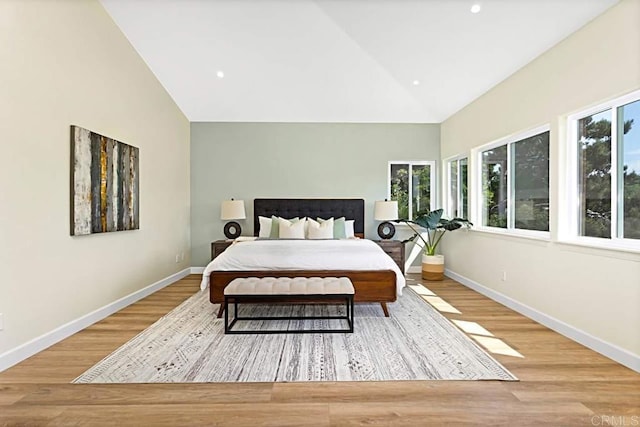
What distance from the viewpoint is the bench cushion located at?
322cm

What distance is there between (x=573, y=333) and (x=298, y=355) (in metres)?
2.45

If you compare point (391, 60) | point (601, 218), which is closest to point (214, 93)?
point (391, 60)

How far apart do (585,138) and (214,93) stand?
16.4ft

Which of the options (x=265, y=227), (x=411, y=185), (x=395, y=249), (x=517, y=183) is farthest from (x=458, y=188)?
(x=265, y=227)

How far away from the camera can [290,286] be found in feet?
11.0

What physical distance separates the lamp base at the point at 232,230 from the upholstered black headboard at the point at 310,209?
31cm

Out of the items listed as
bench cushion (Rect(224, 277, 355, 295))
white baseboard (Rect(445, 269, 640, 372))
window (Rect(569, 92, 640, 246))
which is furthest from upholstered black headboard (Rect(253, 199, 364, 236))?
window (Rect(569, 92, 640, 246))

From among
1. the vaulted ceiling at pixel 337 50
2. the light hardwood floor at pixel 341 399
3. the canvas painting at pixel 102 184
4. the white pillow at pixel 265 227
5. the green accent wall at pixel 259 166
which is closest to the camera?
the light hardwood floor at pixel 341 399

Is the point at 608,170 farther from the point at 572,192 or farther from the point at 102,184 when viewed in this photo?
the point at 102,184

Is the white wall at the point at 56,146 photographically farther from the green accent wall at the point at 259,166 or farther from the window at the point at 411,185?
the window at the point at 411,185

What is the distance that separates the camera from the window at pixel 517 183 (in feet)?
12.3

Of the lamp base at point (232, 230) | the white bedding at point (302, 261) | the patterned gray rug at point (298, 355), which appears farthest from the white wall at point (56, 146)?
the lamp base at point (232, 230)

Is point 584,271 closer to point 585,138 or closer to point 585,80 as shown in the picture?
point 585,138

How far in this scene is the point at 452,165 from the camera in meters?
6.12
